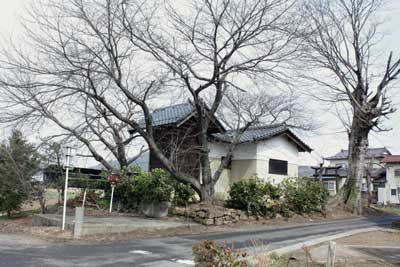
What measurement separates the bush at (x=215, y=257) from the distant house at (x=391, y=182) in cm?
4955

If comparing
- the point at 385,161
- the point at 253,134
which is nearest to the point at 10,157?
the point at 253,134

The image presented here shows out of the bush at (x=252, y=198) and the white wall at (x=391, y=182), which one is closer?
the bush at (x=252, y=198)

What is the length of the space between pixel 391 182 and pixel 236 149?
1343 inches

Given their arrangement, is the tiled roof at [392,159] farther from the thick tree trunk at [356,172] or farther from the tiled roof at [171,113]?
the tiled roof at [171,113]

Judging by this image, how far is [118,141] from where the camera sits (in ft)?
66.8

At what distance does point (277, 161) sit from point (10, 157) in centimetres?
1506

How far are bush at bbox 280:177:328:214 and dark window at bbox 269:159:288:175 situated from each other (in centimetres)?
331

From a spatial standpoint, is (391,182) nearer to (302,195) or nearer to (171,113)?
(302,195)

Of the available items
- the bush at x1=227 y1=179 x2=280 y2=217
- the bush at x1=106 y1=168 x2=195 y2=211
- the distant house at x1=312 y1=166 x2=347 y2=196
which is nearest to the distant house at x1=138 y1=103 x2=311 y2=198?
the bush at x1=227 y1=179 x2=280 y2=217

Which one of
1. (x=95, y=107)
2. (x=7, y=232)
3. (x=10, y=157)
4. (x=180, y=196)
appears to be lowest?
(x=7, y=232)

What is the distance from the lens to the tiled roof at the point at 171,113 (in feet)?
70.9

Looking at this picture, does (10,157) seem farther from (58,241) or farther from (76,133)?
(58,241)

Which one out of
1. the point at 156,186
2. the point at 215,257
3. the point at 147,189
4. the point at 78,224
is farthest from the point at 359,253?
the point at 147,189

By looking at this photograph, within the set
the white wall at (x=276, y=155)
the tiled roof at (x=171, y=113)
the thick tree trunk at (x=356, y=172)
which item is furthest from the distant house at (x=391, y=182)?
the tiled roof at (x=171, y=113)
